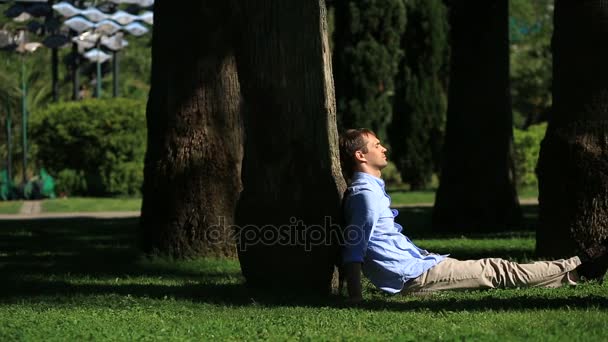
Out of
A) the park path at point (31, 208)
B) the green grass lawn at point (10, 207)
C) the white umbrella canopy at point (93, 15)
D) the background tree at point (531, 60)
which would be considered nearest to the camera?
the park path at point (31, 208)

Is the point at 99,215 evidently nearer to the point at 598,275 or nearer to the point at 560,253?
the point at 560,253

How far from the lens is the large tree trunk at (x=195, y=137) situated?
11.9 metres

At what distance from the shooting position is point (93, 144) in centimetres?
2462

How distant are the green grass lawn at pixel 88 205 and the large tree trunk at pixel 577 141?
12.5 m

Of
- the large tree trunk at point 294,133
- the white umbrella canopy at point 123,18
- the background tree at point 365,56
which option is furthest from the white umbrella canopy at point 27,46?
the large tree trunk at point 294,133

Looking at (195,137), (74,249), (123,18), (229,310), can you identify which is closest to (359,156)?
(229,310)

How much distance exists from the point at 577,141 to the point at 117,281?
3.95 meters

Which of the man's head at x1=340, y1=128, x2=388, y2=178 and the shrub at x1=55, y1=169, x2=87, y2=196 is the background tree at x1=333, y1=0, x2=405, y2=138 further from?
the man's head at x1=340, y1=128, x2=388, y2=178

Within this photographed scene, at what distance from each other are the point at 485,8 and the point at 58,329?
9969 millimetres

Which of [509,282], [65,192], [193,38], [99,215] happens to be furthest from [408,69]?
[509,282]

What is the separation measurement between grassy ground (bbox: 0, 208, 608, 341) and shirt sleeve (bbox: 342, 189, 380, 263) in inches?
13.9

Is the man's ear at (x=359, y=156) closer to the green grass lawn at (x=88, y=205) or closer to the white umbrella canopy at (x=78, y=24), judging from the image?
the green grass lawn at (x=88, y=205)

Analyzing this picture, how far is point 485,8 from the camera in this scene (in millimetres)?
15930

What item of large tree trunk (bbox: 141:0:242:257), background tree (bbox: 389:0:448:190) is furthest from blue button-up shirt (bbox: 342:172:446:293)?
background tree (bbox: 389:0:448:190)
